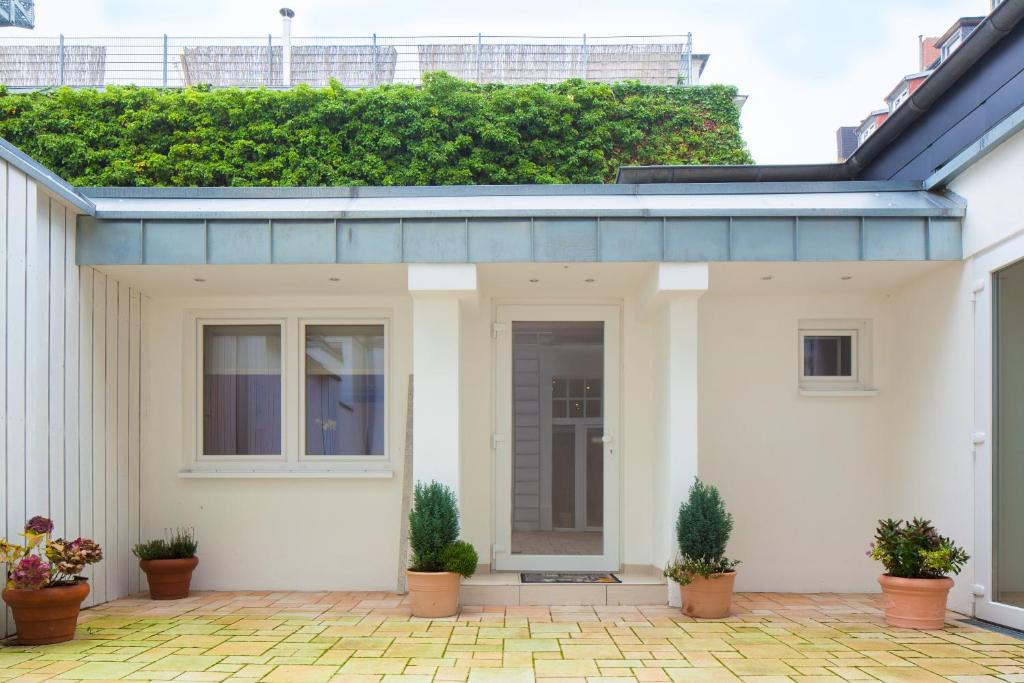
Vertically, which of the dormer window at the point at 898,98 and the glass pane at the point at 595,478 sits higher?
the dormer window at the point at 898,98

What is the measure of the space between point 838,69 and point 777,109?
4050 mm

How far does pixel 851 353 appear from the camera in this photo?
325 inches

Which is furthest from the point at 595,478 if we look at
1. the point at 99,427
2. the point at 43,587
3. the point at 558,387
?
the point at 43,587

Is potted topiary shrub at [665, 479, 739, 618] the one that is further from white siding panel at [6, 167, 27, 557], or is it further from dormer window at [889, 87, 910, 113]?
dormer window at [889, 87, 910, 113]

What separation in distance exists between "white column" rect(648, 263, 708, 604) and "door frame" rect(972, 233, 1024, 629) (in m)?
1.94

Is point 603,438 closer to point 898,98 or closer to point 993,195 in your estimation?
point 993,195

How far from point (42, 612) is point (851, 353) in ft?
21.8

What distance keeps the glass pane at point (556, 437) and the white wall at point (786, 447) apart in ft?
3.26

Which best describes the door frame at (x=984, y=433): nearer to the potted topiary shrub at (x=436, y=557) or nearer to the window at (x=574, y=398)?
the window at (x=574, y=398)

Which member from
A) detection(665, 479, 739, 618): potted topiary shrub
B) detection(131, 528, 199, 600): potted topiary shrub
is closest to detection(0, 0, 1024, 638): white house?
detection(131, 528, 199, 600): potted topiary shrub

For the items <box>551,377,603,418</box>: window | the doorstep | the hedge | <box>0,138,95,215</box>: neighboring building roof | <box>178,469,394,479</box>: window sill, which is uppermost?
the hedge

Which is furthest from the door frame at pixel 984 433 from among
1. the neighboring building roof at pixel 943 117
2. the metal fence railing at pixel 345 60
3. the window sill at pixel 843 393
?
the metal fence railing at pixel 345 60

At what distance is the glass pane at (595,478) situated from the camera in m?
8.16

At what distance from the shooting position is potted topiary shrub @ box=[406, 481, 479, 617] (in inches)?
265
